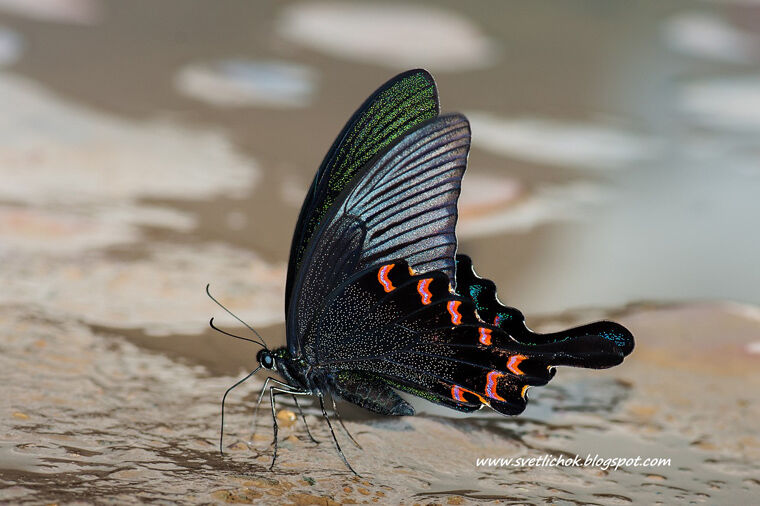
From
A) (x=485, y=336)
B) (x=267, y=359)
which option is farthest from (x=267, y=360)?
(x=485, y=336)

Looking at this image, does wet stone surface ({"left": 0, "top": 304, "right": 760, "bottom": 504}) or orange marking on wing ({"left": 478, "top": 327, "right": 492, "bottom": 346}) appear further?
orange marking on wing ({"left": 478, "top": 327, "right": 492, "bottom": 346})

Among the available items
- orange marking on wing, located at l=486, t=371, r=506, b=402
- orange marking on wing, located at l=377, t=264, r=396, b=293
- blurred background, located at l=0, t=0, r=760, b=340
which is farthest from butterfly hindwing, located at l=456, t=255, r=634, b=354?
blurred background, located at l=0, t=0, r=760, b=340

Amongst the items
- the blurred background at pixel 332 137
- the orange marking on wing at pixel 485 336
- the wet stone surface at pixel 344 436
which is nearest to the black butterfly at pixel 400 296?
the orange marking on wing at pixel 485 336

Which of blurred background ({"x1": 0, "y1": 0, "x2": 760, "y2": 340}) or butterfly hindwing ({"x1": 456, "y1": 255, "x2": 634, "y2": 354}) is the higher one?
blurred background ({"x1": 0, "y1": 0, "x2": 760, "y2": 340})

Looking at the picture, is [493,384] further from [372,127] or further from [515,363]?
[372,127]

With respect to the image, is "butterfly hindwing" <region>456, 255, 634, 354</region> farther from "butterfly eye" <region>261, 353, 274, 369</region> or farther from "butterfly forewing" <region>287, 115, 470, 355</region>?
"butterfly eye" <region>261, 353, 274, 369</region>

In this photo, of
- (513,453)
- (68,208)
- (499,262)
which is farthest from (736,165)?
(68,208)

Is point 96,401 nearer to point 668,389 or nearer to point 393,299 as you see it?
point 393,299

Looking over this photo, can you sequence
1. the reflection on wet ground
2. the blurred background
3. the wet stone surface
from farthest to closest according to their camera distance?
the blurred background → the reflection on wet ground → the wet stone surface
